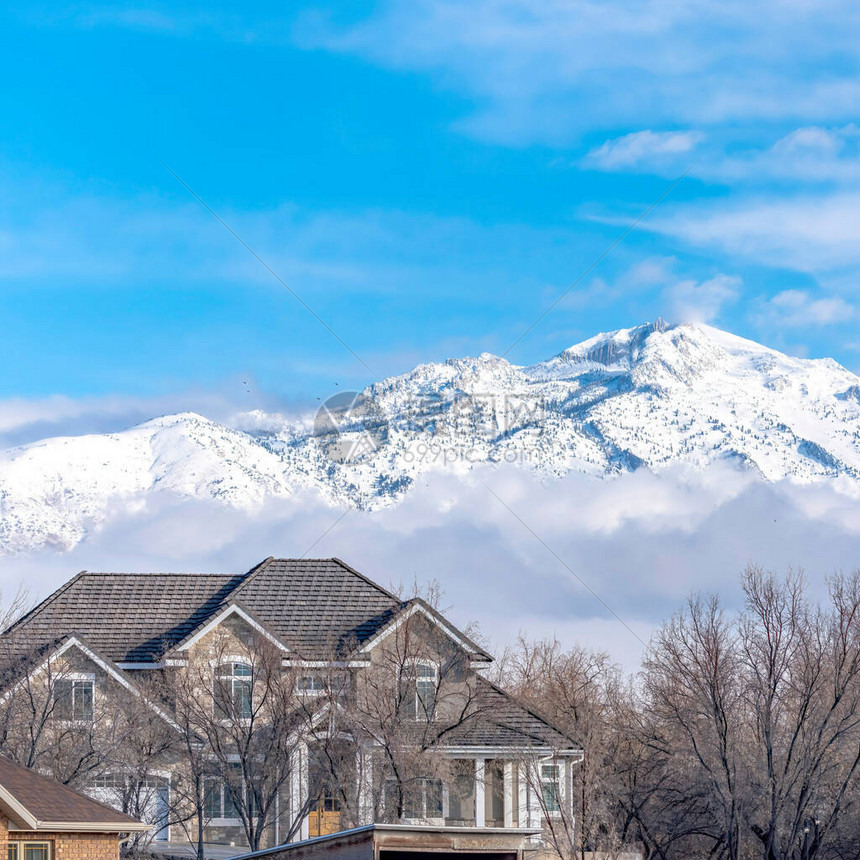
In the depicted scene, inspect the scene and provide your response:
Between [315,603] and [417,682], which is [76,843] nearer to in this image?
[417,682]

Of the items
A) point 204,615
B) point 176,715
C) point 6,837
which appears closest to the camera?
point 6,837

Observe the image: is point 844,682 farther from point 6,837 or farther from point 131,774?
point 6,837

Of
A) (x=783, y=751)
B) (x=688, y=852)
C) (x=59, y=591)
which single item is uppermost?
(x=59, y=591)

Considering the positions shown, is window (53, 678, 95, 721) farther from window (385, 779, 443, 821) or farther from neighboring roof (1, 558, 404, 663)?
window (385, 779, 443, 821)

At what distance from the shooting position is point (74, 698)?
179 feet

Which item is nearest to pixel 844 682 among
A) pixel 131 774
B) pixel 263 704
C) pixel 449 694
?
pixel 449 694

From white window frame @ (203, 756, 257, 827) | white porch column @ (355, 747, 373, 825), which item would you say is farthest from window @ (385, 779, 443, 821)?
white window frame @ (203, 756, 257, 827)

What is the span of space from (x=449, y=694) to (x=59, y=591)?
18032 millimetres

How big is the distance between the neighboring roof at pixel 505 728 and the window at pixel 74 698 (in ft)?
44.3

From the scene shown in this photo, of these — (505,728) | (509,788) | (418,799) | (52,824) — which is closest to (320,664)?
(418,799)

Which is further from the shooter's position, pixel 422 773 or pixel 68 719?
pixel 68 719

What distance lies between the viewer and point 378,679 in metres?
53.0

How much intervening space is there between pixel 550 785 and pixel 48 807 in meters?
19.6

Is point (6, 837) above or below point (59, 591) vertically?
below
